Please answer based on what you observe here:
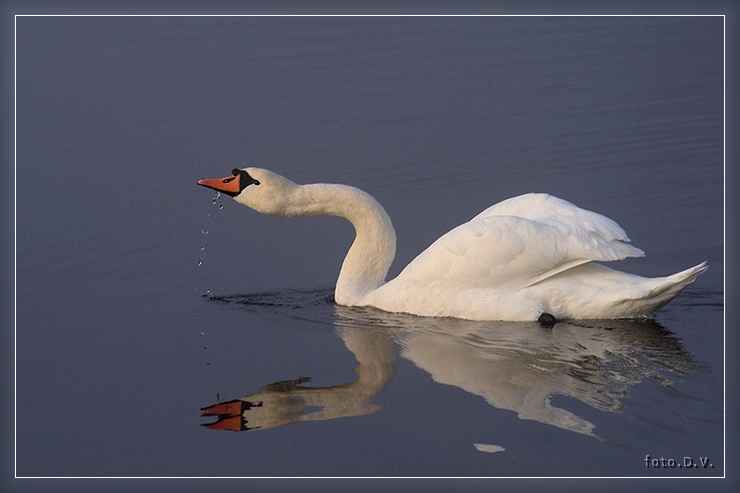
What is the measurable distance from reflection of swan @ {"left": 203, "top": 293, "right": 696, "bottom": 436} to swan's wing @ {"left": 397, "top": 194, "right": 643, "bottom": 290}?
17.2 inches

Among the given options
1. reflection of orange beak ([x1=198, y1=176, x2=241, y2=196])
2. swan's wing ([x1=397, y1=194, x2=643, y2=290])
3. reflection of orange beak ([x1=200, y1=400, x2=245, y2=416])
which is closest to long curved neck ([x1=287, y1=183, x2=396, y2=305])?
reflection of orange beak ([x1=198, y1=176, x2=241, y2=196])

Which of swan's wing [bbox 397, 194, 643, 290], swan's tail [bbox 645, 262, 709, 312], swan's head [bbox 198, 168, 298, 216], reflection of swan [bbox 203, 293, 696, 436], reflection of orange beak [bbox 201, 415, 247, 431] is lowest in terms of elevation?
reflection of orange beak [bbox 201, 415, 247, 431]

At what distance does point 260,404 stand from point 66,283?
432 centimetres

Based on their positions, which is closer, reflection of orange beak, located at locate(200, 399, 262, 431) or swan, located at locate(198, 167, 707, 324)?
reflection of orange beak, located at locate(200, 399, 262, 431)

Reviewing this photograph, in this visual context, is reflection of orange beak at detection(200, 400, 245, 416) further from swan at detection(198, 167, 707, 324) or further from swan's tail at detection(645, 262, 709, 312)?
swan's tail at detection(645, 262, 709, 312)

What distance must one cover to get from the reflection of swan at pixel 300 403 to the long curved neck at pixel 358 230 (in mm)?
2011

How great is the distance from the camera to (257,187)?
468 inches

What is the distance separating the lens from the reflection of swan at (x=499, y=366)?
9.14m

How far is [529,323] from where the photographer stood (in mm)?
11000

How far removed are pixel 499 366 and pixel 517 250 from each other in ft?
4.57

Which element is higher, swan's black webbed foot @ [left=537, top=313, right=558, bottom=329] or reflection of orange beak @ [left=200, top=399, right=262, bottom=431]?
swan's black webbed foot @ [left=537, top=313, right=558, bottom=329]

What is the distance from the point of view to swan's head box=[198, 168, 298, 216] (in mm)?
11852

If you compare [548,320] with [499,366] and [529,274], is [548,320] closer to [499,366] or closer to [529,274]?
[529,274]

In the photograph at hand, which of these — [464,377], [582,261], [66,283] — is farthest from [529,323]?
[66,283]
